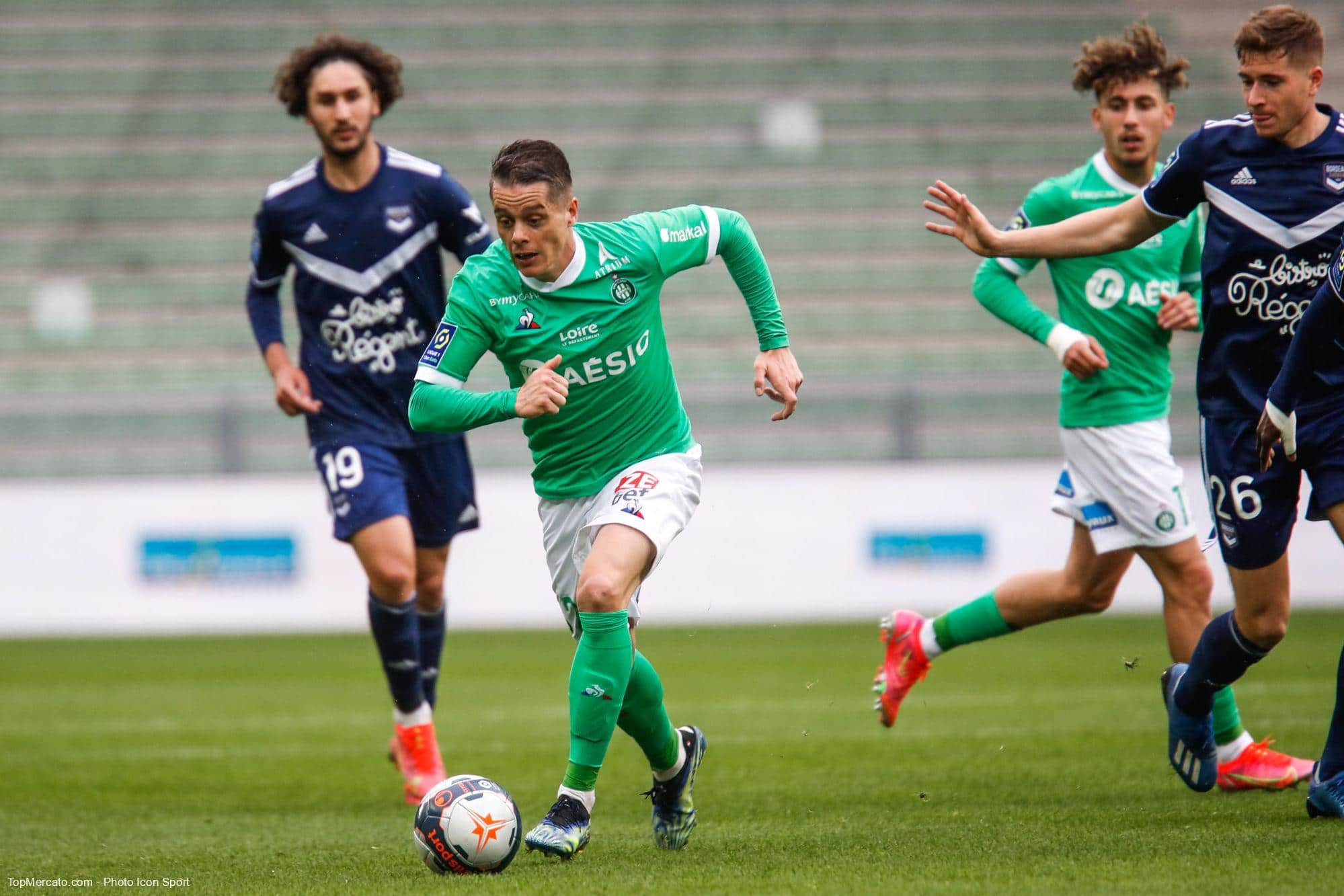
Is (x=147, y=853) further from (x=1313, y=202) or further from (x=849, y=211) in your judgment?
(x=849, y=211)

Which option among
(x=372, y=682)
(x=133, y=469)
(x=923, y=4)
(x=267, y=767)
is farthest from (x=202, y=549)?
(x=923, y=4)

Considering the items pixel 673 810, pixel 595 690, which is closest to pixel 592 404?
pixel 595 690

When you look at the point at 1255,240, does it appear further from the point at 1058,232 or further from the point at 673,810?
the point at 673,810

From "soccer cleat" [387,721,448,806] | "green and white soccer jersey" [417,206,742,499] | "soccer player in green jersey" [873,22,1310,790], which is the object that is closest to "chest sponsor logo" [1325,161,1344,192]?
"soccer player in green jersey" [873,22,1310,790]

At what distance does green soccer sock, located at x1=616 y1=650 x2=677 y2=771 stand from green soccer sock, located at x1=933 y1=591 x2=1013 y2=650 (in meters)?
1.75

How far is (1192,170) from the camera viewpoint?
4.70 meters

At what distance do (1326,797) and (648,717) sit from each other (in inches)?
75.7

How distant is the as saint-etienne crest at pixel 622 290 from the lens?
4.73 m

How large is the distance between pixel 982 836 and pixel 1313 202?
6.48 ft

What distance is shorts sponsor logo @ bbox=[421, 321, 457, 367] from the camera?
4.52 meters

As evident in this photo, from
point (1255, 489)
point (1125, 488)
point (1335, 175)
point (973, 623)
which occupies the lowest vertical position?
point (973, 623)

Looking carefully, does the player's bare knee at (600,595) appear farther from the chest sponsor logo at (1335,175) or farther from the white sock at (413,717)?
the chest sponsor logo at (1335,175)

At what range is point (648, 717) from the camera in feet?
15.3
